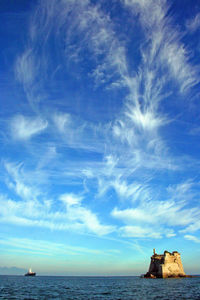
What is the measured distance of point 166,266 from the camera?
102 meters

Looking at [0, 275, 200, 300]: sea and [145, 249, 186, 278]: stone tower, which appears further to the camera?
[145, 249, 186, 278]: stone tower

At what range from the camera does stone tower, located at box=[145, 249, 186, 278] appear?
101438 mm

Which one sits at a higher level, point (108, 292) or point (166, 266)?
point (166, 266)

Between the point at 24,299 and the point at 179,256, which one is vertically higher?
the point at 179,256

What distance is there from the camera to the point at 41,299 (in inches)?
1507

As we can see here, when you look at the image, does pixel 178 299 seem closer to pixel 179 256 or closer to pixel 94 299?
pixel 94 299

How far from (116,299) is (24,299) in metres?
15.1

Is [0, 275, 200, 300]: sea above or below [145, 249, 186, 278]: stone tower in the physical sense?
below

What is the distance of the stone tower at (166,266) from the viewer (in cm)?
10144

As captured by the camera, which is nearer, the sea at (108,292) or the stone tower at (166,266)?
the sea at (108,292)

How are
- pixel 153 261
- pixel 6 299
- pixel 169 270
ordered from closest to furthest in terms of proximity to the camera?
pixel 6 299 < pixel 169 270 < pixel 153 261

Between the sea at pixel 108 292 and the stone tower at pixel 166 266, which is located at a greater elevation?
Result: the stone tower at pixel 166 266

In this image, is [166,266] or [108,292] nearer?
[108,292]

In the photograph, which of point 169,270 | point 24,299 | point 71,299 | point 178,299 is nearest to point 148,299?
point 178,299
